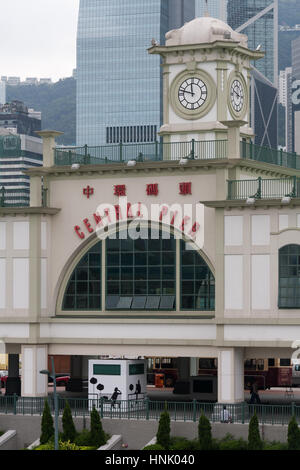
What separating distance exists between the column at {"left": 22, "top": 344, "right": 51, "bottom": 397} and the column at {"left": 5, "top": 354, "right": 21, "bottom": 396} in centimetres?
691

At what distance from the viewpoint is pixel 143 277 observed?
7644 centimetres

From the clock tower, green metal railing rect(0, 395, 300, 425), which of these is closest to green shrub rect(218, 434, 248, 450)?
green metal railing rect(0, 395, 300, 425)

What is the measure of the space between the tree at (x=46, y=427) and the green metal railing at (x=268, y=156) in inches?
786

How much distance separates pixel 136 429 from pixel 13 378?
16685 mm

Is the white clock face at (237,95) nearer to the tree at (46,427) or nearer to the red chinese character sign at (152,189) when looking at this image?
the red chinese character sign at (152,189)

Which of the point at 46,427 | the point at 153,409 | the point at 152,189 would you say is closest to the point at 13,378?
the point at 153,409

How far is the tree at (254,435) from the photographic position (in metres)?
64.9

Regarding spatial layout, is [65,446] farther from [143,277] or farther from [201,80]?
[201,80]

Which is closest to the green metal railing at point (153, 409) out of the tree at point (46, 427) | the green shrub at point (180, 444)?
the green shrub at point (180, 444)

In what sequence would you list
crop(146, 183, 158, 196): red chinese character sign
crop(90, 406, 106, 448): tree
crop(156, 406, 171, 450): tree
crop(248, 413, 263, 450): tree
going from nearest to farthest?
crop(248, 413, 263, 450): tree, crop(156, 406, 171, 450): tree, crop(90, 406, 106, 448): tree, crop(146, 183, 158, 196): red chinese character sign

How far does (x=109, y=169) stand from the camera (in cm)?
7694

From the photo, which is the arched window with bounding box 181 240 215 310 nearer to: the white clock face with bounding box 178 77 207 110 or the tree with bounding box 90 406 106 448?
the tree with bounding box 90 406 106 448

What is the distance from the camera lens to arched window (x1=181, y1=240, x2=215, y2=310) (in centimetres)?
7462
